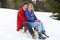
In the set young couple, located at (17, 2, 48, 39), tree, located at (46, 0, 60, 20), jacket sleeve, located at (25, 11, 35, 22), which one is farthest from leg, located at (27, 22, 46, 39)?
tree, located at (46, 0, 60, 20)

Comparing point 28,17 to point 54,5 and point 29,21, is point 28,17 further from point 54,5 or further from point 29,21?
point 54,5

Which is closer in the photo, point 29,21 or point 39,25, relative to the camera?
point 39,25

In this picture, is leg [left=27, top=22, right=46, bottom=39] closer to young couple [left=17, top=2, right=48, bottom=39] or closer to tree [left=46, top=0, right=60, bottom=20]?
young couple [left=17, top=2, right=48, bottom=39]

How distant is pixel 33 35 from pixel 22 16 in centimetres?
85

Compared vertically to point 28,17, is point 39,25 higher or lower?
lower

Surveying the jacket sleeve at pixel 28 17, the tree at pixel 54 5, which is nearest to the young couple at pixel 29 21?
the jacket sleeve at pixel 28 17

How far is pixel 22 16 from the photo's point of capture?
818cm

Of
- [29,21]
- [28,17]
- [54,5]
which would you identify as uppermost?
[28,17]

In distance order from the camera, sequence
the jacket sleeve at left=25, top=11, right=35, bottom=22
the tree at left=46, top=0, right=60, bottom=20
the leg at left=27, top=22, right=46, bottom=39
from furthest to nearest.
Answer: the tree at left=46, top=0, right=60, bottom=20 → the jacket sleeve at left=25, top=11, right=35, bottom=22 → the leg at left=27, top=22, right=46, bottom=39

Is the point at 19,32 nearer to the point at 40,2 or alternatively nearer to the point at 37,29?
the point at 37,29

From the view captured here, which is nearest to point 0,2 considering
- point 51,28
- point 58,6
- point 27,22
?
point 58,6

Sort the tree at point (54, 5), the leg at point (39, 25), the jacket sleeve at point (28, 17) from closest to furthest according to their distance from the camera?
the leg at point (39, 25) → the jacket sleeve at point (28, 17) → the tree at point (54, 5)

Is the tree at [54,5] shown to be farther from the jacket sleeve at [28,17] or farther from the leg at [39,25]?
the leg at [39,25]

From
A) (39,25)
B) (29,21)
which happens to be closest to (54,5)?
(29,21)
